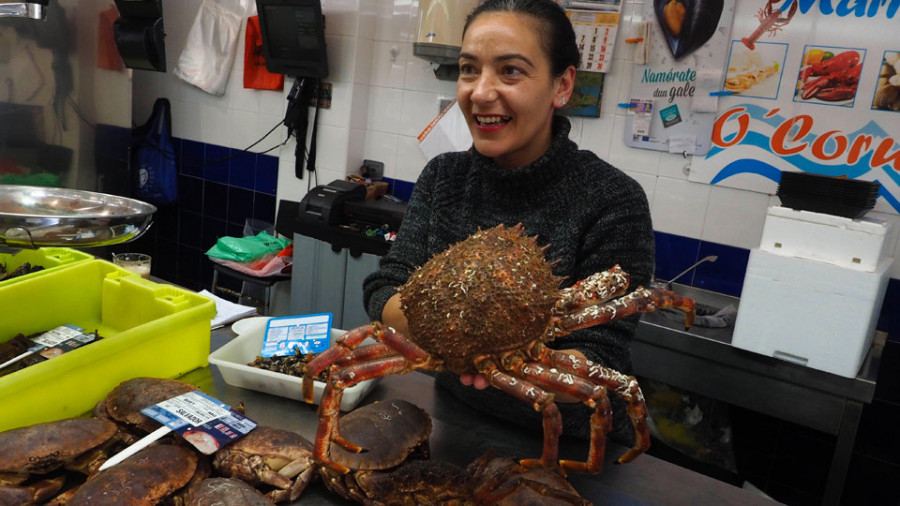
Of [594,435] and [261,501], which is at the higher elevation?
[594,435]

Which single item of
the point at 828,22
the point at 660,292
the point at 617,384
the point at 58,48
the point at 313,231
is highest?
the point at 828,22

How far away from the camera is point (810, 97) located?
281 centimetres

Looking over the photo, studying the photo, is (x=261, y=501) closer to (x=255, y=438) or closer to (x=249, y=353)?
(x=255, y=438)

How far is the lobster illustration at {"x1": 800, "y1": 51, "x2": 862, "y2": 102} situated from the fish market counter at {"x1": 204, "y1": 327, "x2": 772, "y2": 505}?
6.92 feet

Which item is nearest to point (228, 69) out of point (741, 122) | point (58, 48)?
point (58, 48)

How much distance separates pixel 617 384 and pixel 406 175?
9.90 feet

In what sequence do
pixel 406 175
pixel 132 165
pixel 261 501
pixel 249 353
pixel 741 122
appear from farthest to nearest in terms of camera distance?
pixel 132 165, pixel 406 175, pixel 741 122, pixel 249 353, pixel 261 501

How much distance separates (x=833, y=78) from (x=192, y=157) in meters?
4.40

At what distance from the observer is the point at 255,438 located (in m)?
1.23

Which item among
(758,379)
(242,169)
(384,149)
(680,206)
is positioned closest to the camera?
(758,379)

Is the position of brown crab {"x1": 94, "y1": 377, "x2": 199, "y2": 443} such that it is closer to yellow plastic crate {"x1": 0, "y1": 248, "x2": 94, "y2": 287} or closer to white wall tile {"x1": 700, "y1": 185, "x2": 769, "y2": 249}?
yellow plastic crate {"x1": 0, "y1": 248, "x2": 94, "y2": 287}

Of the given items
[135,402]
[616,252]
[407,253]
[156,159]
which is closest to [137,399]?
[135,402]

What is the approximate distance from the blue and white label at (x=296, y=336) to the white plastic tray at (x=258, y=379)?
0.06 meters

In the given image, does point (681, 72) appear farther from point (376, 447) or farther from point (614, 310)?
point (376, 447)
